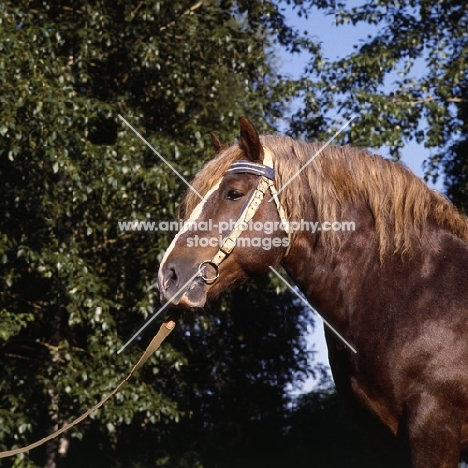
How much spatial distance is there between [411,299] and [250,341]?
845cm

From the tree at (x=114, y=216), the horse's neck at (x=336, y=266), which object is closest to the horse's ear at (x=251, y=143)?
the horse's neck at (x=336, y=266)

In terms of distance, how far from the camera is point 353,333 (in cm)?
371

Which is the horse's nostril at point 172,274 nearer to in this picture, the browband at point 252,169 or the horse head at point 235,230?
the horse head at point 235,230

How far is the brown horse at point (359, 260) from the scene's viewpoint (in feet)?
11.5

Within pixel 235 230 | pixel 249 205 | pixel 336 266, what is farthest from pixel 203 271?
pixel 336 266

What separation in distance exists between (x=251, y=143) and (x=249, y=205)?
333 mm

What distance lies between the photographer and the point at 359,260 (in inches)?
152

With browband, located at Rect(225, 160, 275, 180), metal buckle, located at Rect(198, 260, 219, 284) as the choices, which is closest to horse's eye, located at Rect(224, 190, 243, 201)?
browband, located at Rect(225, 160, 275, 180)

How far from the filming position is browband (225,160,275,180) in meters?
3.87

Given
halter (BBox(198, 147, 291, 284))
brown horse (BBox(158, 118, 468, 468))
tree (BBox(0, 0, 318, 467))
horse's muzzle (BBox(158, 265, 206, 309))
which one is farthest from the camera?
tree (BBox(0, 0, 318, 467))

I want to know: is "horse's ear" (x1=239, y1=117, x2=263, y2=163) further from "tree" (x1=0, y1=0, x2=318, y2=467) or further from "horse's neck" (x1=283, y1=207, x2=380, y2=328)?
"tree" (x1=0, y1=0, x2=318, y2=467)

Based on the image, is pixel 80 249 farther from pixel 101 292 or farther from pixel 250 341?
pixel 250 341

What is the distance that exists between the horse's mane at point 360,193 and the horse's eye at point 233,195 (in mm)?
116

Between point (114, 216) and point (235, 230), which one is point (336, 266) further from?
point (114, 216)
